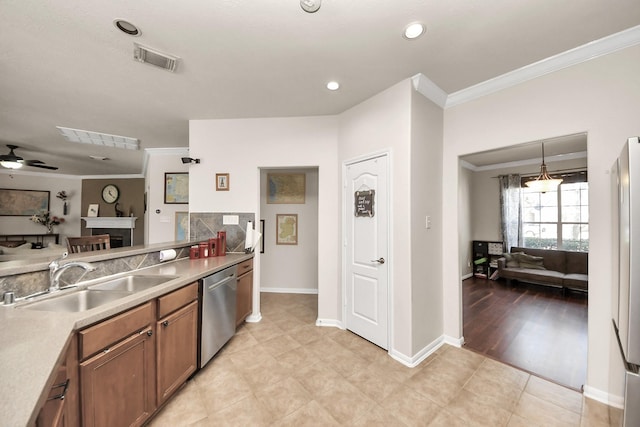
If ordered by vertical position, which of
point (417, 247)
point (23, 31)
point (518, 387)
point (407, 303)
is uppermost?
point (23, 31)

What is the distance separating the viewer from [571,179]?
16.0 ft

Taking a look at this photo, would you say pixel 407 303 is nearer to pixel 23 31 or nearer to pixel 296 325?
pixel 296 325

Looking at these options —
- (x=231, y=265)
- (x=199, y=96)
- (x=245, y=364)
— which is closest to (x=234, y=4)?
(x=199, y=96)

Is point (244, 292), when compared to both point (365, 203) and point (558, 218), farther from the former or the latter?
point (558, 218)

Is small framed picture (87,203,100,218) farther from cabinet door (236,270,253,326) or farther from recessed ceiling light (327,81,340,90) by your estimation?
recessed ceiling light (327,81,340,90)

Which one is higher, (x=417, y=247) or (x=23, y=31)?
(x=23, y=31)

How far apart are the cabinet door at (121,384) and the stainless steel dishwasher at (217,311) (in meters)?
0.57

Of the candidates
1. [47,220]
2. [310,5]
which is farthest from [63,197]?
[310,5]

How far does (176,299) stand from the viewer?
182 cm

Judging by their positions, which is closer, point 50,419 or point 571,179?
point 50,419

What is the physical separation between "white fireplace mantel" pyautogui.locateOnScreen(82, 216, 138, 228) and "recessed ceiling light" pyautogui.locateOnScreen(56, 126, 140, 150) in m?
3.09

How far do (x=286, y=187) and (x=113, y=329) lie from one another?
3.33 m

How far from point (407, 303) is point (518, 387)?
1.02m

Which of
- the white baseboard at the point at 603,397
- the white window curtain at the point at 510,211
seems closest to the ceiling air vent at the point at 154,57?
the white baseboard at the point at 603,397
